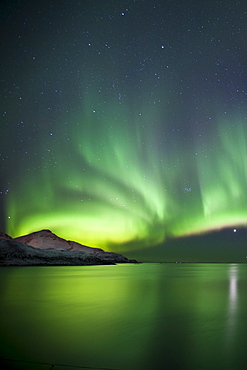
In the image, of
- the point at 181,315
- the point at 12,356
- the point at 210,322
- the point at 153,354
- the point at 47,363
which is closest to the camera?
the point at 47,363

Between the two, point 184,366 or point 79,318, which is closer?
point 184,366

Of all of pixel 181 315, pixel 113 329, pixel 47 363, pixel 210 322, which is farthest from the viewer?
pixel 181 315

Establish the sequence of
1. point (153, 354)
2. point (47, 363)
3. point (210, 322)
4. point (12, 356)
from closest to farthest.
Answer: point (47, 363)
point (12, 356)
point (153, 354)
point (210, 322)

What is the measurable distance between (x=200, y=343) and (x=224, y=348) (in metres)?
0.71

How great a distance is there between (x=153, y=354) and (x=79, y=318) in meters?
6.27

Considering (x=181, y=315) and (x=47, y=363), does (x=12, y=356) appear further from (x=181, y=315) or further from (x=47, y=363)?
(x=181, y=315)

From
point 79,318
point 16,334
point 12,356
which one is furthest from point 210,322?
point 12,356

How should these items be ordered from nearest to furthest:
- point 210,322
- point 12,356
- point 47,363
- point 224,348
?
point 47,363, point 12,356, point 224,348, point 210,322

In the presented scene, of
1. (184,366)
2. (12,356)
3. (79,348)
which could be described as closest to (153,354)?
(184,366)

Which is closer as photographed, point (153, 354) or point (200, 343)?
point (153, 354)

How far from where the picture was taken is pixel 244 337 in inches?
401

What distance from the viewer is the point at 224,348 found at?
869 centimetres

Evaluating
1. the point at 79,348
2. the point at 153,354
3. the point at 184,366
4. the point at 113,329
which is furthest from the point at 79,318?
the point at 184,366

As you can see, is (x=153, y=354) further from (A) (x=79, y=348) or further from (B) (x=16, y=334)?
(B) (x=16, y=334)
